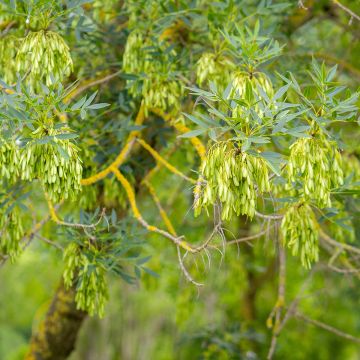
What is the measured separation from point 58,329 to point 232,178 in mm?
2888

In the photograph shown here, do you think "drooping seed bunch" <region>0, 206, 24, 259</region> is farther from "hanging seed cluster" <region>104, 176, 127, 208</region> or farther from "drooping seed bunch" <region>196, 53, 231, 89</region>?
"drooping seed bunch" <region>196, 53, 231, 89</region>

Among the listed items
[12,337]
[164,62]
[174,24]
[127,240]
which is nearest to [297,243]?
[127,240]

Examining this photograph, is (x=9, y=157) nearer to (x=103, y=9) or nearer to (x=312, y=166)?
(x=312, y=166)

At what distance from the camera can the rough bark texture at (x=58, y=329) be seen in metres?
4.44

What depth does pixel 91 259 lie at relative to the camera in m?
2.94

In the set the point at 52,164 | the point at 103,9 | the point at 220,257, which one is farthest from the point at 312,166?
the point at 220,257

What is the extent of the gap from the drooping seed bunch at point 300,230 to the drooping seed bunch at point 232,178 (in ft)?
1.50

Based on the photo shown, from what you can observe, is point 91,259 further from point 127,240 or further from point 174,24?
point 174,24

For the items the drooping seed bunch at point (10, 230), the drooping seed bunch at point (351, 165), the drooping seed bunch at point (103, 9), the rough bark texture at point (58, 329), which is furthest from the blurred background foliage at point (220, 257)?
the drooping seed bunch at point (10, 230)

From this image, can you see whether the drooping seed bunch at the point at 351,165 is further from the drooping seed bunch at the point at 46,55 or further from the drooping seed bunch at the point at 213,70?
the drooping seed bunch at the point at 46,55

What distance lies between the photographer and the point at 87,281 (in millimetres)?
2898

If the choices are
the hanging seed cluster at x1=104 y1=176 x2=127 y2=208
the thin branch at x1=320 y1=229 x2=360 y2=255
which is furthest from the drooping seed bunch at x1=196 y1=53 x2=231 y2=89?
the thin branch at x1=320 y1=229 x2=360 y2=255

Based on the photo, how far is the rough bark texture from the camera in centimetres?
444

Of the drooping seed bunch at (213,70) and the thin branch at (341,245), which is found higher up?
the drooping seed bunch at (213,70)
